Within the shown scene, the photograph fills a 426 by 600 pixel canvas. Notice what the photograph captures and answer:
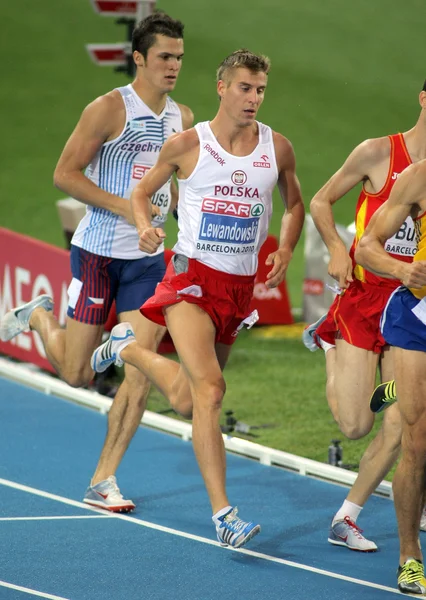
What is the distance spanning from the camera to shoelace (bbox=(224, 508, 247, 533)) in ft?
19.9

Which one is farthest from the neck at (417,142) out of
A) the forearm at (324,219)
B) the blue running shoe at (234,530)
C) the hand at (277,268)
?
the blue running shoe at (234,530)

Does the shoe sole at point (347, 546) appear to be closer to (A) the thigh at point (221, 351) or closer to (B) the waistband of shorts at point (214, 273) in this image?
(A) the thigh at point (221, 351)

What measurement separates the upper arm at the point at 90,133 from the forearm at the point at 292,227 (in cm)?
126

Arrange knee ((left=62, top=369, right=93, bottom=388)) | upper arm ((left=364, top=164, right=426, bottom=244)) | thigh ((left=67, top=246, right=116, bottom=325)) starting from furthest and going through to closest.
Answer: knee ((left=62, top=369, right=93, bottom=388)) < thigh ((left=67, top=246, right=116, bottom=325)) < upper arm ((left=364, top=164, right=426, bottom=244))

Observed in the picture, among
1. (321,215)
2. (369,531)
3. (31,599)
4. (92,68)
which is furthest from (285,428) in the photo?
(92,68)

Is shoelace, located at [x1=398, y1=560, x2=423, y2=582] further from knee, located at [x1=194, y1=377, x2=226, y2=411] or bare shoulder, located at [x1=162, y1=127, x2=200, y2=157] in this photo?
bare shoulder, located at [x1=162, y1=127, x2=200, y2=157]

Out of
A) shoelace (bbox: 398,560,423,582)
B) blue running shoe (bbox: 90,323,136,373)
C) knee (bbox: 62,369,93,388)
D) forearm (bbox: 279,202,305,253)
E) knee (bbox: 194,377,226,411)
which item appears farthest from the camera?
knee (bbox: 62,369,93,388)

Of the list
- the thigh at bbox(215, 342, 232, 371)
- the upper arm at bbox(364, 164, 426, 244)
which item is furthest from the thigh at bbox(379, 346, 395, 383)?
the upper arm at bbox(364, 164, 426, 244)

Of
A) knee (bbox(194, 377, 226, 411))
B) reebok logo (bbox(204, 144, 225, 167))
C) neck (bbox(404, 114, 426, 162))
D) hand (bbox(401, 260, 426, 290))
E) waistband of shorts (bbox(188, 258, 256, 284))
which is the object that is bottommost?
knee (bbox(194, 377, 226, 411))

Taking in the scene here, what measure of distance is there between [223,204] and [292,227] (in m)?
0.48

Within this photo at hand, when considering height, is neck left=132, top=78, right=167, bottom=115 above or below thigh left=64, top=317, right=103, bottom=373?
above

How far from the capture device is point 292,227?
22.0ft

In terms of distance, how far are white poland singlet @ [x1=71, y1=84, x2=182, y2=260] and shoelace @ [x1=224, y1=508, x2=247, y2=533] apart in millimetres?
1909

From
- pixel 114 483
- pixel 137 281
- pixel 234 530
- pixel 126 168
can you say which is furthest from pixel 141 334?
pixel 234 530
